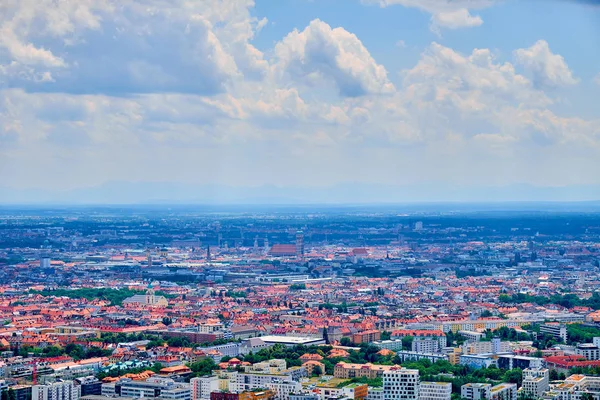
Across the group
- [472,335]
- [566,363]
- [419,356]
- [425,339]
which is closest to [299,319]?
[472,335]

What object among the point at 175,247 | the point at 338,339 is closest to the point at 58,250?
the point at 175,247

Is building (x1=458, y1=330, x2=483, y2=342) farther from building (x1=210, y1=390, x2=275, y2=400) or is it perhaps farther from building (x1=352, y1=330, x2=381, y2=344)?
building (x1=210, y1=390, x2=275, y2=400)

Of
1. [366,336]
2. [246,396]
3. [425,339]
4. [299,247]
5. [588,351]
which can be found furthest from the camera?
[299,247]

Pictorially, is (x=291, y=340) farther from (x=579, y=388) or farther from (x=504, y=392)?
(x=579, y=388)

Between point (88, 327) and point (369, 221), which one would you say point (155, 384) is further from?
point (369, 221)

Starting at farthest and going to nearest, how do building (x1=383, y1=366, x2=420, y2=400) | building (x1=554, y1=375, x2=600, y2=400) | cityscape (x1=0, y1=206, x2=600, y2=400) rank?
cityscape (x1=0, y1=206, x2=600, y2=400) → building (x1=383, y1=366, x2=420, y2=400) → building (x1=554, y1=375, x2=600, y2=400)

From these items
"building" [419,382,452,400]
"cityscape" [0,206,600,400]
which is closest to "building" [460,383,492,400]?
"cityscape" [0,206,600,400]

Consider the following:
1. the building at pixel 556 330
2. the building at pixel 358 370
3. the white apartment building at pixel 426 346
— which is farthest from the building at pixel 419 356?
the building at pixel 556 330
